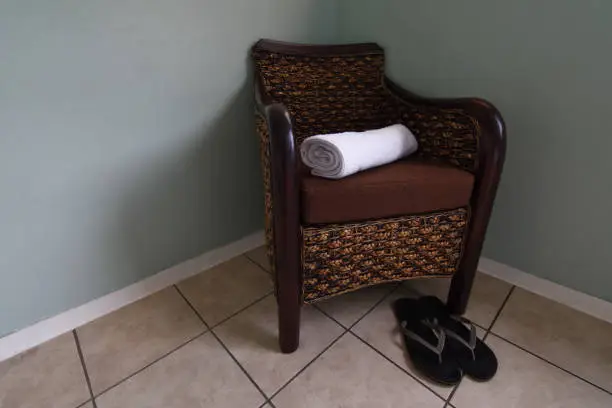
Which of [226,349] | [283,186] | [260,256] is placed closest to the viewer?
[283,186]

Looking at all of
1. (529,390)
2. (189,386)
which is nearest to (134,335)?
(189,386)

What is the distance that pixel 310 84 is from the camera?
1.15 meters

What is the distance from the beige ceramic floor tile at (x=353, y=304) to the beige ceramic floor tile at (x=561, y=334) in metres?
0.37

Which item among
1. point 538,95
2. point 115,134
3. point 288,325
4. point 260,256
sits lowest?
point 260,256

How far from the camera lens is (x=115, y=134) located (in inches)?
36.0

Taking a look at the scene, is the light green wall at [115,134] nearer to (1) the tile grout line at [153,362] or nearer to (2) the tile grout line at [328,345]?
(1) the tile grout line at [153,362]

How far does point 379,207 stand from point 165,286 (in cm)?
84

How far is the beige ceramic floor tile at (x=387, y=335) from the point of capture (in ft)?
2.82

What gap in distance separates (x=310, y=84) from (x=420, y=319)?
2.89 feet

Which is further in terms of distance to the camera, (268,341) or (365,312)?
(365,312)

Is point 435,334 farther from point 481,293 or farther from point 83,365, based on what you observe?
point 83,365

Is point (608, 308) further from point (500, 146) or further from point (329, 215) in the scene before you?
point (329, 215)

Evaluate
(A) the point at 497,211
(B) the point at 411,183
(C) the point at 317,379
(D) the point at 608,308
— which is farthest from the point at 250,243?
(D) the point at 608,308

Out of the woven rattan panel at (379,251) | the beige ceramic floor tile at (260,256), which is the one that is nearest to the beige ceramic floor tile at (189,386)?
the woven rattan panel at (379,251)
